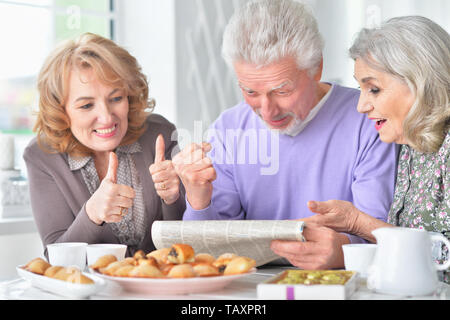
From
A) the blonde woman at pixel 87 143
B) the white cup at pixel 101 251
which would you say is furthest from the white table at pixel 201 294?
the blonde woman at pixel 87 143

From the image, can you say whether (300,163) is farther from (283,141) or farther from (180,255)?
(180,255)

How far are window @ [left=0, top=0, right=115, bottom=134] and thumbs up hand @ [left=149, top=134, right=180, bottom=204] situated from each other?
140 centimetres

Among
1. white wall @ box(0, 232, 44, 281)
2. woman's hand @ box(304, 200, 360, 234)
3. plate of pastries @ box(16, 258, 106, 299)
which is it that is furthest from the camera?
white wall @ box(0, 232, 44, 281)

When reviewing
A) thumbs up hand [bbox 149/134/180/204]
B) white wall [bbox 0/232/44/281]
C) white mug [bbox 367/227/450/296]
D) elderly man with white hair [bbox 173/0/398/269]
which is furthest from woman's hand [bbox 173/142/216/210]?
white wall [bbox 0/232/44/281]

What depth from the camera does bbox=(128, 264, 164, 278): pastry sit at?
0.93m

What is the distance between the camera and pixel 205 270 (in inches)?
37.5

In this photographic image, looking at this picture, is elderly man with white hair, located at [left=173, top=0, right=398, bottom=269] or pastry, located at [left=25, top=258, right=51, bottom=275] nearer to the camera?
pastry, located at [left=25, top=258, right=51, bottom=275]

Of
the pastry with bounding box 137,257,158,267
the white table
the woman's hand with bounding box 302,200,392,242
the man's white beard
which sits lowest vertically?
the white table

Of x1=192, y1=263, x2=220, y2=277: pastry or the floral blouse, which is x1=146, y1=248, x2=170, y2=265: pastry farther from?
the floral blouse

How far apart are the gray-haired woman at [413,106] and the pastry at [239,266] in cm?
39

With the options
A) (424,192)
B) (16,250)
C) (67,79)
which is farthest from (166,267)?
(16,250)

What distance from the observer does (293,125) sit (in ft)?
5.48

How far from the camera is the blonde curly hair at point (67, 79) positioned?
1805 millimetres
